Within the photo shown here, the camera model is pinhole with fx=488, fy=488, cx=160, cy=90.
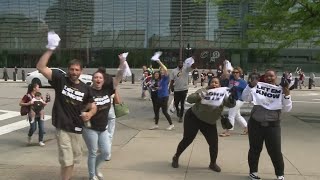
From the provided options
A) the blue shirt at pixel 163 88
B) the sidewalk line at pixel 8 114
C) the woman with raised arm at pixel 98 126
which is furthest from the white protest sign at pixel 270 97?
the sidewalk line at pixel 8 114

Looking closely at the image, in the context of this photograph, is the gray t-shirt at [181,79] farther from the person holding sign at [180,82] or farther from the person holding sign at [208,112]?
the person holding sign at [208,112]

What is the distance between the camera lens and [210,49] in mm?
59344

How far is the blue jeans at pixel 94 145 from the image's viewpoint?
6.20 meters

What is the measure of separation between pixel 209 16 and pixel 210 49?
13.7 feet

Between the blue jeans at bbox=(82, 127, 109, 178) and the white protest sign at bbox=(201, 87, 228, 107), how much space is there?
63.0 inches

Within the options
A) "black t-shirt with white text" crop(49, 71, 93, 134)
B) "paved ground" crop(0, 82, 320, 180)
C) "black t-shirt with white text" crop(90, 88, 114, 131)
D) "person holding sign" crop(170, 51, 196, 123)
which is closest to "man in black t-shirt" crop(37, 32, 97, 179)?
"black t-shirt with white text" crop(49, 71, 93, 134)

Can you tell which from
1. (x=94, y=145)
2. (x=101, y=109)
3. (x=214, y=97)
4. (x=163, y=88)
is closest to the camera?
(x=94, y=145)

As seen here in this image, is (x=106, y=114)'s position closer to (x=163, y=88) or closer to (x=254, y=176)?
(x=254, y=176)

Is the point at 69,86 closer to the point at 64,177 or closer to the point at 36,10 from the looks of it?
the point at 64,177

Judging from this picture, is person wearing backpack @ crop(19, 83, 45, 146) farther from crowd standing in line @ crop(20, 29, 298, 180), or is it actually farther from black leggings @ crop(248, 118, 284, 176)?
black leggings @ crop(248, 118, 284, 176)

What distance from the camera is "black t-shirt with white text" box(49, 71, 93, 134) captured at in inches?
224

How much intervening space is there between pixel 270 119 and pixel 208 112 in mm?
947

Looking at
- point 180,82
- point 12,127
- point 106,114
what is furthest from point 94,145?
point 180,82

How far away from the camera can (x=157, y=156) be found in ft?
27.2
